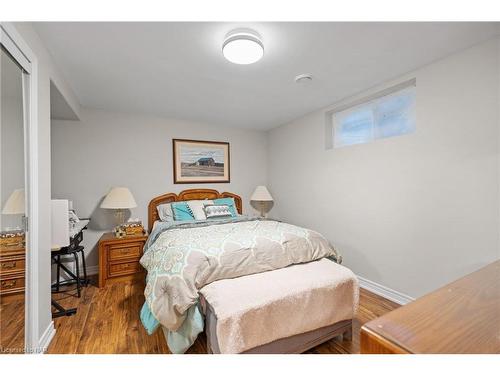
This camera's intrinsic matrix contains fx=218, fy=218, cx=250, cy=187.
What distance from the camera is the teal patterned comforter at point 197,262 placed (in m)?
1.46

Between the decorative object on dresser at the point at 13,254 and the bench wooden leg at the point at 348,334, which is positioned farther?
the bench wooden leg at the point at 348,334

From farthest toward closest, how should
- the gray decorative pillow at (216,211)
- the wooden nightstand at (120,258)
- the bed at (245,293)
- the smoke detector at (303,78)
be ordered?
the gray decorative pillow at (216,211) → the wooden nightstand at (120,258) → the smoke detector at (303,78) → the bed at (245,293)

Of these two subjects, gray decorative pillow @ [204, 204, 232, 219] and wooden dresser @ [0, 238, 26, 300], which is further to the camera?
gray decorative pillow @ [204, 204, 232, 219]

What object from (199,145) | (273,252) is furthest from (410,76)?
(199,145)

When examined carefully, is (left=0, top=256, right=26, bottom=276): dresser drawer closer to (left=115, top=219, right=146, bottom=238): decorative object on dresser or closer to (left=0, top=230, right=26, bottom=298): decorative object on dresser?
(left=0, top=230, right=26, bottom=298): decorative object on dresser

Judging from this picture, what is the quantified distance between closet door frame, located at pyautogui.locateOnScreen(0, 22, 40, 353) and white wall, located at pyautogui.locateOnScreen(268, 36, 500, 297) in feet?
9.82

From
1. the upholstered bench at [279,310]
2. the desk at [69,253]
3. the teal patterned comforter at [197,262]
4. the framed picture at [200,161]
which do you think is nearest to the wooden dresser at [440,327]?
the upholstered bench at [279,310]

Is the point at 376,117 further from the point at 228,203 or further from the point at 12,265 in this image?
the point at 12,265

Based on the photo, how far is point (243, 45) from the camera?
61.2 inches

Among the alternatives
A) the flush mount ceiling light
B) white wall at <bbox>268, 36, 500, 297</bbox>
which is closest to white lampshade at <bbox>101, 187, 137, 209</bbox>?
the flush mount ceiling light

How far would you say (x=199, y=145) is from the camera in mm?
3742

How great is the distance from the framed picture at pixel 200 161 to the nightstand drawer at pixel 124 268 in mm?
1357

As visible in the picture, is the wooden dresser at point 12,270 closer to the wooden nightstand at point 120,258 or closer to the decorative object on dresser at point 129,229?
the wooden nightstand at point 120,258

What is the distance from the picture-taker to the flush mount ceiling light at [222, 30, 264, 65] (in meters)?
1.53
